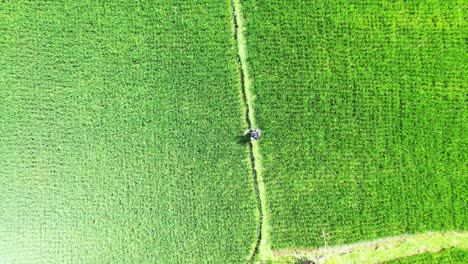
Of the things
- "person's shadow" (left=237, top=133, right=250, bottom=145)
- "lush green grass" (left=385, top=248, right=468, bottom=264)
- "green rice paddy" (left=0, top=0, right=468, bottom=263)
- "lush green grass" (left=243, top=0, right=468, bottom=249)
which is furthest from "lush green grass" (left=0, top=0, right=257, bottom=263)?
"lush green grass" (left=385, top=248, right=468, bottom=264)

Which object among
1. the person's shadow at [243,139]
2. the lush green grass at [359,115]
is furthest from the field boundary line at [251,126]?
the lush green grass at [359,115]

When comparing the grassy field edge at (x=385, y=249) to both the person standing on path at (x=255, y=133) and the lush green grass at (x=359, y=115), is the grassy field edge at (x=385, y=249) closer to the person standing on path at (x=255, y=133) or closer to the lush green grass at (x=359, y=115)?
the lush green grass at (x=359, y=115)

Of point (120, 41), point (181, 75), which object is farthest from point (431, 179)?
point (120, 41)

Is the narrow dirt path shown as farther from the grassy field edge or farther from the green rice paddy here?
the grassy field edge

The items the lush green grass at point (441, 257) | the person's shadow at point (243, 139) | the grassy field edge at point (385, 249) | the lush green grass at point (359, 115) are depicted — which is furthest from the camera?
the person's shadow at point (243, 139)

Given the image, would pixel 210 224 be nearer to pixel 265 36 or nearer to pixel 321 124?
pixel 321 124

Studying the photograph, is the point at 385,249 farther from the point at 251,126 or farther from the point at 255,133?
the point at 251,126
